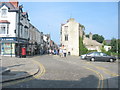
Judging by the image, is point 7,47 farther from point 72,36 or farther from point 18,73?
point 72,36

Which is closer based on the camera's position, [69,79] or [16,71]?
[69,79]

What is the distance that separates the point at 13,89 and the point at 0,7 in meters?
27.0

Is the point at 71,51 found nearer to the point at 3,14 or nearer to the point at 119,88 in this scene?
the point at 3,14

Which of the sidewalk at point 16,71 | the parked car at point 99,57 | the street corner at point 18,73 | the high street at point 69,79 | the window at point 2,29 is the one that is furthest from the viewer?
the window at point 2,29

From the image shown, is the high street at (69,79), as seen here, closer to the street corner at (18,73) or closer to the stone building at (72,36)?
the street corner at (18,73)

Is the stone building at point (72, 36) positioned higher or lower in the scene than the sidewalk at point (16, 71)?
higher

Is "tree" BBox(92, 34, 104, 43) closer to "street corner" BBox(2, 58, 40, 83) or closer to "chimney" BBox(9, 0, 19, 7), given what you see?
"chimney" BBox(9, 0, 19, 7)

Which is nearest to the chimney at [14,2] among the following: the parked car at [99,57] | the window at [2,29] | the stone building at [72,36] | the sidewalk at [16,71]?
the window at [2,29]

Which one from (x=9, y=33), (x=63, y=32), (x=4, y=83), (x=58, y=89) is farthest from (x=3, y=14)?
(x=58, y=89)

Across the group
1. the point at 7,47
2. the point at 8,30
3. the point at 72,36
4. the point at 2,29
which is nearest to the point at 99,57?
the point at 7,47

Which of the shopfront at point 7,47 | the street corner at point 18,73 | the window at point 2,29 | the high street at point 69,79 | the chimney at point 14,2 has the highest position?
the chimney at point 14,2

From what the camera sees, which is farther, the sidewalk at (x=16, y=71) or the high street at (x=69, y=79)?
the sidewalk at (x=16, y=71)

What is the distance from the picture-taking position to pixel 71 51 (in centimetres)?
4531

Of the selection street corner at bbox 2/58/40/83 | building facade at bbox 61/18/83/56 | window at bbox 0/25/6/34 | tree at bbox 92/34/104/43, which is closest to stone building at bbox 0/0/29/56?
window at bbox 0/25/6/34
